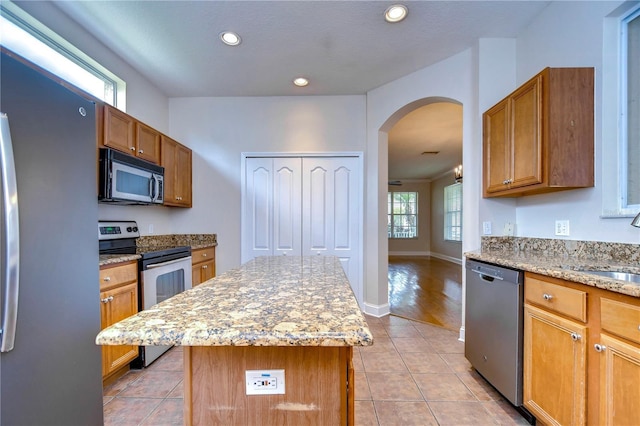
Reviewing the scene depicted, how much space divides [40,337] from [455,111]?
465cm

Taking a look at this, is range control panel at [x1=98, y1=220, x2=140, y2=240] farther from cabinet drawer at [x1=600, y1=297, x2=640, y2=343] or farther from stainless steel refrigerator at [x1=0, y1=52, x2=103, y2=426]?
cabinet drawer at [x1=600, y1=297, x2=640, y2=343]

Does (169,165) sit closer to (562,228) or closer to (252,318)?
(252,318)

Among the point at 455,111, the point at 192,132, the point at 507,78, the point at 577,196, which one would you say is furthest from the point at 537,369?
the point at 192,132

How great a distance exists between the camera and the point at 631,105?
5.09 feet

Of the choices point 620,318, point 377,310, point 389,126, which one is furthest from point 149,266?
point 389,126

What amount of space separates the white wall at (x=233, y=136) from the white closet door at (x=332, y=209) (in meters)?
0.30

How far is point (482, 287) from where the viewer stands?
1821 mm

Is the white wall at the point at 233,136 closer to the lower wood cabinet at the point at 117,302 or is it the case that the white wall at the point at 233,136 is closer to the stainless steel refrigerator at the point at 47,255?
the lower wood cabinet at the point at 117,302

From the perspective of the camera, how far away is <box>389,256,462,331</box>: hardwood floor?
10.4 feet

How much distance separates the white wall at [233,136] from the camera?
344 cm

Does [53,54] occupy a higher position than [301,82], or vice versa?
[301,82]

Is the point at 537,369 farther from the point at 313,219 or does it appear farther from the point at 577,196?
the point at 313,219

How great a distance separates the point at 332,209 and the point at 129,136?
2.23 meters

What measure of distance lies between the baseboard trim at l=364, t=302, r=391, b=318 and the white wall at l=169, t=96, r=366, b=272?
177 cm
